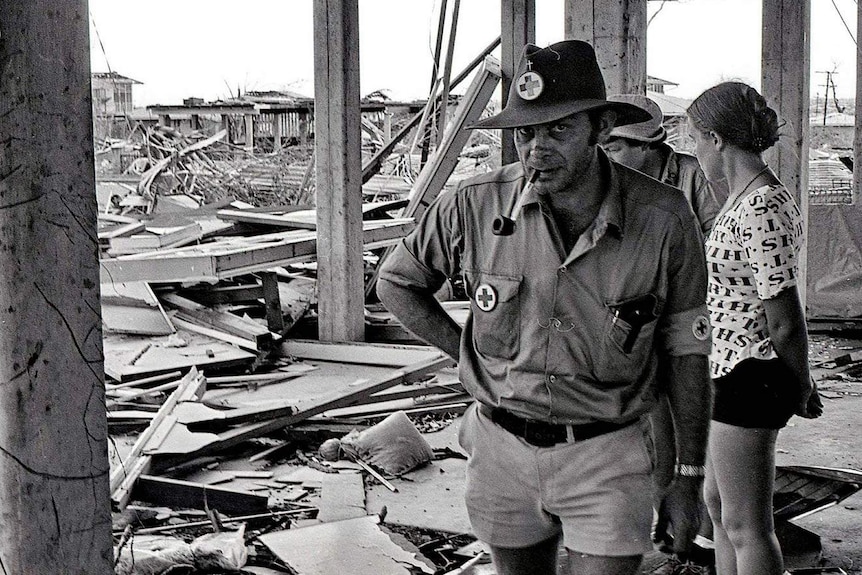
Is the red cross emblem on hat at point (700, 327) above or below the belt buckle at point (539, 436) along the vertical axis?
above

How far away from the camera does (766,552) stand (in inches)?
144

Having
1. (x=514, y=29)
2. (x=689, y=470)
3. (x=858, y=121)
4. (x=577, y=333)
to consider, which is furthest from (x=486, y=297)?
(x=858, y=121)

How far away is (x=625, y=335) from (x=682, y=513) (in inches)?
22.0

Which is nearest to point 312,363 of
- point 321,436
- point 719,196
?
point 321,436

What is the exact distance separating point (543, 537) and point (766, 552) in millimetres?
962

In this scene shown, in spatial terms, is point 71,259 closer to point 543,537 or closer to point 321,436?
point 543,537

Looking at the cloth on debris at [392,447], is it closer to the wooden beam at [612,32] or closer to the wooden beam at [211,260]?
the wooden beam at [612,32]

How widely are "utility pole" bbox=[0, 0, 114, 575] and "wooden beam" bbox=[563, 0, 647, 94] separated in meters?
4.22

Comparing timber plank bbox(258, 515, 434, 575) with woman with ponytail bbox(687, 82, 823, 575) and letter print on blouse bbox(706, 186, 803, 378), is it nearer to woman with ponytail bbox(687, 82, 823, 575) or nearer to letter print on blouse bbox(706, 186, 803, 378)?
woman with ponytail bbox(687, 82, 823, 575)

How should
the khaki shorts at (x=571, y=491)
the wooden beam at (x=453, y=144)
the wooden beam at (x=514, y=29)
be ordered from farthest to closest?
1. the wooden beam at (x=453, y=144)
2. the wooden beam at (x=514, y=29)
3. the khaki shorts at (x=571, y=491)

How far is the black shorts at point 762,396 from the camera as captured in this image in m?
3.61

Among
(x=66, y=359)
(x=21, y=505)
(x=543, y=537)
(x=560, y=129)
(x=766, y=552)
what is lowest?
(x=766, y=552)

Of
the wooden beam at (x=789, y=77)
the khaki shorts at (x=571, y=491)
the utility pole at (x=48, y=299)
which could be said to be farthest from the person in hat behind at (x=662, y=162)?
the wooden beam at (x=789, y=77)

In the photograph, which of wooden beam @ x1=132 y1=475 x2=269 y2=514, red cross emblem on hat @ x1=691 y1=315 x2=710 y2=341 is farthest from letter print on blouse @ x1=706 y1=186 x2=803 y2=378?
wooden beam @ x1=132 y1=475 x2=269 y2=514
